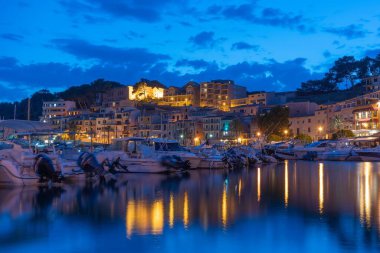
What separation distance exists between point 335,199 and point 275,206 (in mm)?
3727

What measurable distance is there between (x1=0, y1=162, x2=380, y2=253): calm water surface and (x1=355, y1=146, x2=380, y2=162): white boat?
3491 centimetres

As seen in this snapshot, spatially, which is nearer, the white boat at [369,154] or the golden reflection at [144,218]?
the golden reflection at [144,218]

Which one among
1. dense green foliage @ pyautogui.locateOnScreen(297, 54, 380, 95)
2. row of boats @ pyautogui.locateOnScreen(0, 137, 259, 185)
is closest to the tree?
dense green foliage @ pyautogui.locateOnScreen(297, 54, 380, 95)

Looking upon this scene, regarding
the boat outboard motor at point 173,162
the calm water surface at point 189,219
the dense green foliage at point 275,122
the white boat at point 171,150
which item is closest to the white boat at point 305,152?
the dense green foliage at point 275,122

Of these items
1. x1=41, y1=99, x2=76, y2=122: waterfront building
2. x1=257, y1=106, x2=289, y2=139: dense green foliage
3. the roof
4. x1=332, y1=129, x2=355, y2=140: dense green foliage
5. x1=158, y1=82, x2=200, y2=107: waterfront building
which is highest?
x1=158, y1=82, x2=200, y2=107: waterfront building

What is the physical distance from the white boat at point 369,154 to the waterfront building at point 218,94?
211 ft

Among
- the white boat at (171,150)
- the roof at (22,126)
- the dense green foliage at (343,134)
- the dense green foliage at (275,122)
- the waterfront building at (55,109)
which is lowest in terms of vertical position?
the white boat at (171,150)

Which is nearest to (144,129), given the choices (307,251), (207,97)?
(207,97)

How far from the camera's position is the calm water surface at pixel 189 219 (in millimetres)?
11828

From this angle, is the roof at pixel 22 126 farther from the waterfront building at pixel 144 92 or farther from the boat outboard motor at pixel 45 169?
the waterfront building at pixel 144 92

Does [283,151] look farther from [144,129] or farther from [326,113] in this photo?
[144,129]

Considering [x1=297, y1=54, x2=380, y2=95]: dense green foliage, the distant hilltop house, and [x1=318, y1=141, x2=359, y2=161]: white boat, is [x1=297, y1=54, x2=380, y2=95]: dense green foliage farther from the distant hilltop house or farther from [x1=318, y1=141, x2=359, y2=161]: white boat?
[x1=318, y1=141, x2=359, y2=161]: white boat

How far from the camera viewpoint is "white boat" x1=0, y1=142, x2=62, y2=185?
81.9ft

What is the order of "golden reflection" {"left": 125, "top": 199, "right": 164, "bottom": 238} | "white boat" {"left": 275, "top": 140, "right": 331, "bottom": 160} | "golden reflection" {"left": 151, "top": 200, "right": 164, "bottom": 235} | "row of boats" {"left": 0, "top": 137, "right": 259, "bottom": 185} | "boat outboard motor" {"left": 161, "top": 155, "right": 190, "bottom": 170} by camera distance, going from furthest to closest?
"white boat" {"left": 275, "top": 140, "right": 331, "bottom": 160}, "boat outboard motor" {"left": 161, "top": 155, "right": 190, "bottom": 170}, "row of boats" {"left": 0, "top": 137, "right": 259, "bottom": 185}, "golden reflection" {"left": 151, "top": 200, "right": 164, "bottom": 235}, "golden reflection" {"left": 125, "top": 199, "right": 164, "bottom": 238}
